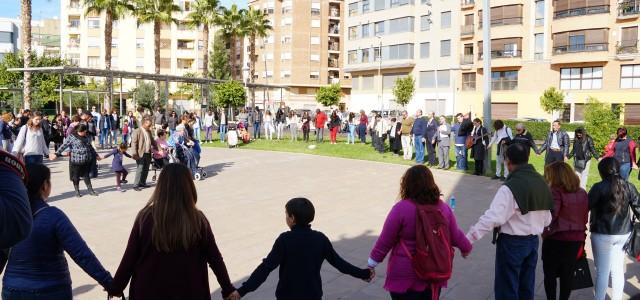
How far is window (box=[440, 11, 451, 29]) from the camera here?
191 feet

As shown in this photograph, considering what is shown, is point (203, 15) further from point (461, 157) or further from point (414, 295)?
point (414, 295)

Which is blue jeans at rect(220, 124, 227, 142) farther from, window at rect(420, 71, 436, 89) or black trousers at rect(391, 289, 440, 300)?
window at rect(420, 71, 436, 89)

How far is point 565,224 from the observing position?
4.94m

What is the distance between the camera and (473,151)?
15609 mm

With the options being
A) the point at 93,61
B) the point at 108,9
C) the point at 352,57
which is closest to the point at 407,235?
the point at 108,9

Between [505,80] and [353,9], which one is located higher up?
[353,9]

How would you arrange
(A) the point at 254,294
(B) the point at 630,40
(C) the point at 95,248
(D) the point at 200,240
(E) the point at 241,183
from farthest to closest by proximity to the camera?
(B) the point at 630,40 < (E) the point at 241,183 < (C) the point at 95,248 < (A) the point at 254,294 < (D) the point at 200,240

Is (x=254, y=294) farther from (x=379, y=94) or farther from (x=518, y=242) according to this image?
(x=379, y=94)

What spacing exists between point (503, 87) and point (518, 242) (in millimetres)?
51125

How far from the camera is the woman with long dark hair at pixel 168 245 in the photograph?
10.2ft

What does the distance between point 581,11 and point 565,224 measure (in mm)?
47069

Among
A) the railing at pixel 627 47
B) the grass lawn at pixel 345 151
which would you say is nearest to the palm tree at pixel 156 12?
the grass lawn at pixel 345 151

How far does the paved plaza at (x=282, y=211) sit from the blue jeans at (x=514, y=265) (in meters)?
0.83

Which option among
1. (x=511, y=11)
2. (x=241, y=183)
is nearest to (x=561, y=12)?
(x=511, y=11)
